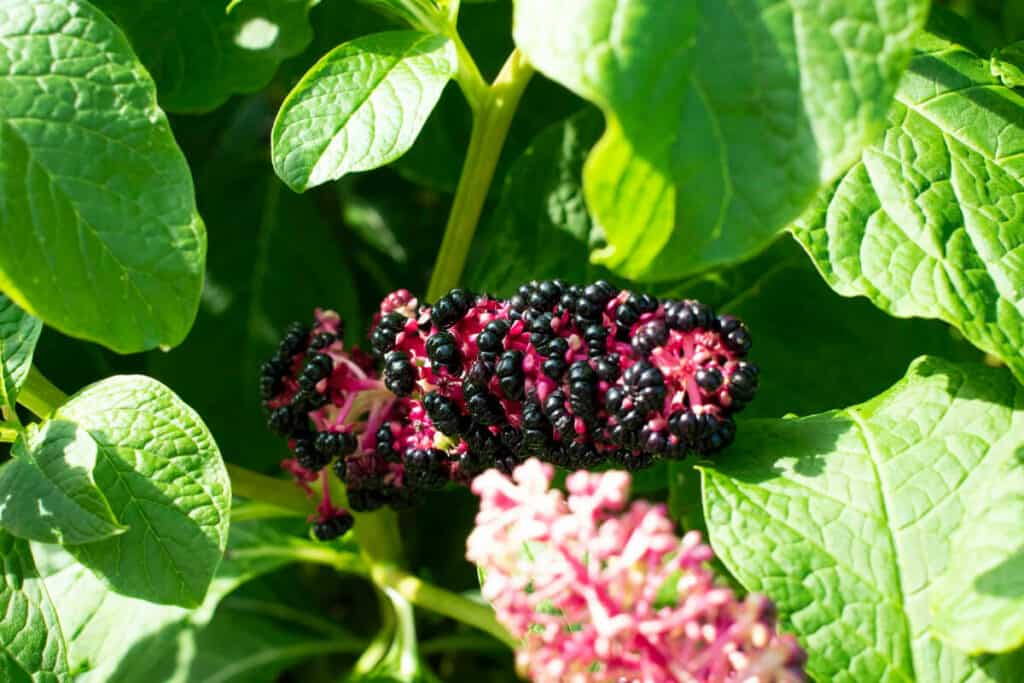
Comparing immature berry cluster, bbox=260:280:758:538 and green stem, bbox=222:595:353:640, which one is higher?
immature berry cluster, bbox=260:280:758:538

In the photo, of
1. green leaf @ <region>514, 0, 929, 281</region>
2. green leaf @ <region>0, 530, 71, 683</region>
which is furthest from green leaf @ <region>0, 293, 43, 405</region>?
green leaf @ <region>514, 0, 929, 281</region>

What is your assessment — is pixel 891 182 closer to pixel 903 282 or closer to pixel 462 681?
pixel 903 282

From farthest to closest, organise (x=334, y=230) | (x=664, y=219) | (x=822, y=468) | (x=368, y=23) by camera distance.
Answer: (x=334, y=230) → (x=368, y=23) → (x=822, y=468) → (x=664, y=219)

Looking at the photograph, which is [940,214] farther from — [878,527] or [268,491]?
[268,491]

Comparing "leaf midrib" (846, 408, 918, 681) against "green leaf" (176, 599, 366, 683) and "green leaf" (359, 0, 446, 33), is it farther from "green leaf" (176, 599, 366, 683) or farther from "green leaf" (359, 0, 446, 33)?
"green leaf" (176, 599, 366, 683)


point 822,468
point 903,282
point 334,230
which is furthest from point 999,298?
point 334,230

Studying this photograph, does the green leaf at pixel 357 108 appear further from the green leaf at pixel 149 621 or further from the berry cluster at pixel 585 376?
the green leaf at pixel 149 621
